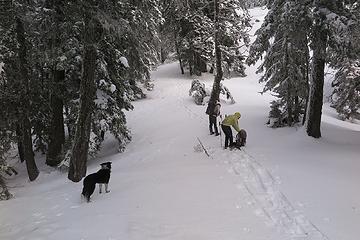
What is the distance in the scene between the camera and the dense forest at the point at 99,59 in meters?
12.9

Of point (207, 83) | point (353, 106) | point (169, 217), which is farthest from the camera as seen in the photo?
point (207, 83)

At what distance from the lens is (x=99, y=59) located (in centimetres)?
1681

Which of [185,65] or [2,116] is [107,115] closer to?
[2,116]

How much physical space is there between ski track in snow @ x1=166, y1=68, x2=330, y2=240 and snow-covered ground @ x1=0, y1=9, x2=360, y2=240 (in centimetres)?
2

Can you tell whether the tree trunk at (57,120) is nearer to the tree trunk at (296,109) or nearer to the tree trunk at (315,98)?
the tree trunk at (315,98)

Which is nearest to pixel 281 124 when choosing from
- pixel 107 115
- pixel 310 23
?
pixel 310 23

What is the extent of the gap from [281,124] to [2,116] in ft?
40.0

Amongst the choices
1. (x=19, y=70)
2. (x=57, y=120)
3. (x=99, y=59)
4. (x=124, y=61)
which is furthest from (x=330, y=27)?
(x=19, y=70)

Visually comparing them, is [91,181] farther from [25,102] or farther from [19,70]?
[19,70]

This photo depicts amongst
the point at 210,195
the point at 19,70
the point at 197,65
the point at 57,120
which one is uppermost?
the point at 19,70

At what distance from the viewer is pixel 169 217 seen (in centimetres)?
884

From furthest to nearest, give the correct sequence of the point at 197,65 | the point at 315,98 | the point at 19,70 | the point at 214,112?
the point at 197,65 < the point at 214,112 < the point at 19,70 < the point at 315,98

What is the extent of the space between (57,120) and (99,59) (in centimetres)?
331

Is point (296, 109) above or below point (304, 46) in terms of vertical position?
below
